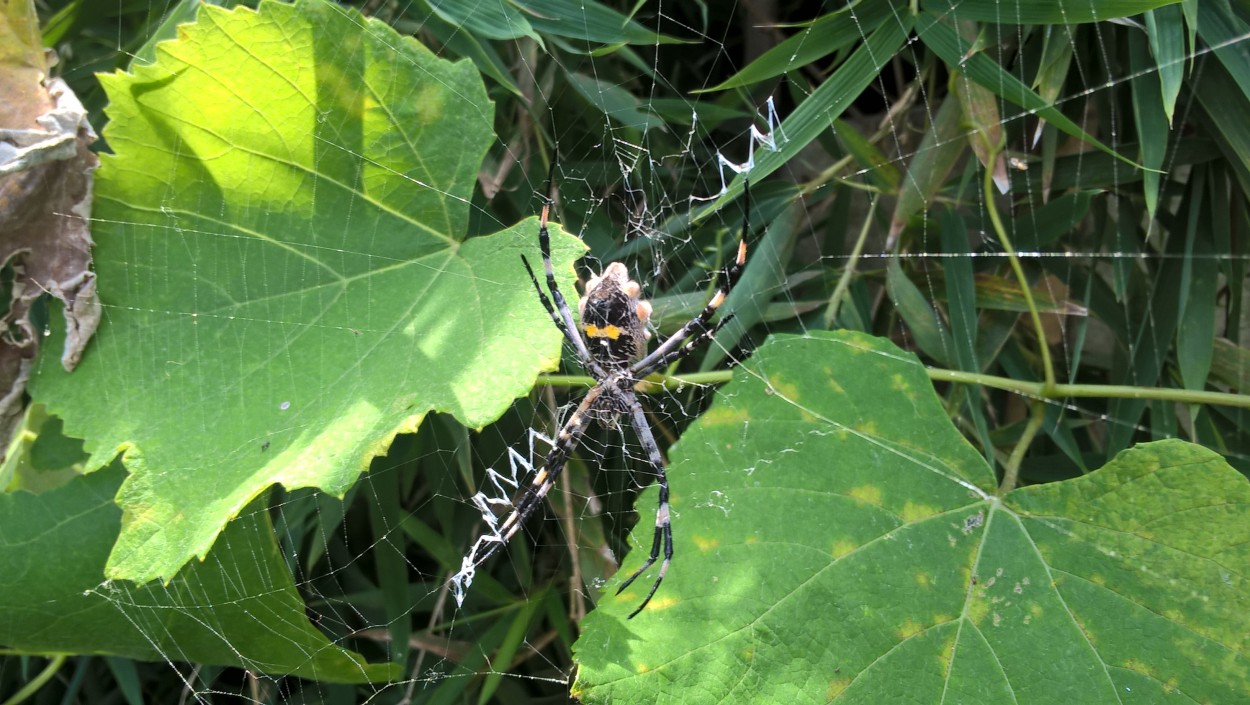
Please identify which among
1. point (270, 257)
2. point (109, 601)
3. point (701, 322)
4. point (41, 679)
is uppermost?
point (270, 257)

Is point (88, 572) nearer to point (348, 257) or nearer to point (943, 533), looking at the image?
point (348, 257)

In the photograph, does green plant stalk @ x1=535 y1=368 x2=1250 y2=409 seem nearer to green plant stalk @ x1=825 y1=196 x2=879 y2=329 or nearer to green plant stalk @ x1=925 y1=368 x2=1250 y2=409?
green plant stalk @ x1=925 y1=368 x2=1250 y2=409

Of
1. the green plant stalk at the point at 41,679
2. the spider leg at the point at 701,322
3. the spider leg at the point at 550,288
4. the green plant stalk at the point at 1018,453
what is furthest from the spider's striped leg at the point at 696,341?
the green plant stalk at the point at 41,679

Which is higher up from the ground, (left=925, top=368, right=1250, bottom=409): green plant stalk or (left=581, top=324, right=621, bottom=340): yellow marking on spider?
(left=925, top=368, right=1250, bottom=409): green plant stalk

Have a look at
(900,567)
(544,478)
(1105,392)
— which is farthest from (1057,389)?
(544,478)

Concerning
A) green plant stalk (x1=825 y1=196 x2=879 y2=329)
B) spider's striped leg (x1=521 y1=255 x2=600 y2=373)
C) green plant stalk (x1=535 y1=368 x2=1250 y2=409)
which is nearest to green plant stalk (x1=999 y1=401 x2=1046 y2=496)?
green plant stalk (x1=535 y1=368 x2=1250 y2=409)

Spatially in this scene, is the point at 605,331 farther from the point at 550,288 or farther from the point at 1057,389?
the point at 1057,389

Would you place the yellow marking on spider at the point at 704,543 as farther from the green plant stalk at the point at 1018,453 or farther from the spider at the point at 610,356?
the green plant stalk at the point at 1018,453

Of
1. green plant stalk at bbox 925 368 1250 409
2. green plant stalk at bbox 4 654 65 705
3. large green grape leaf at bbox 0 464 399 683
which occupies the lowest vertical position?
green plant stalk at bbox 4 654 65 705
